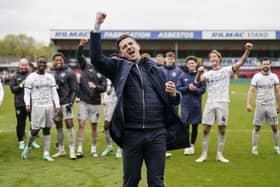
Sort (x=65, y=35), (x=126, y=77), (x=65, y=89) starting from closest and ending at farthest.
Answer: (x=126, y=77), (x=65, y=89), (x=65, y=35)

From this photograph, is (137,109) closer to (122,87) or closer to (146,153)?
(122,87)

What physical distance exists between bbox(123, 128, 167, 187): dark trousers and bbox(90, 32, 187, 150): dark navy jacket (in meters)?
0.13

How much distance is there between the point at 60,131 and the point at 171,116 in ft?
15.0

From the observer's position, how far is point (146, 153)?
387 centimetres

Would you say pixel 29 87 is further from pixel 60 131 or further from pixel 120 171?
pixel 120 171

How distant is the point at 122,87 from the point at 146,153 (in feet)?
2.57

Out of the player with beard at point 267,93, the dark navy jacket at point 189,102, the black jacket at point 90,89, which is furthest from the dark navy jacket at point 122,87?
the player with beard at point 267,93

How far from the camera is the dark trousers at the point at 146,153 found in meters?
3.77

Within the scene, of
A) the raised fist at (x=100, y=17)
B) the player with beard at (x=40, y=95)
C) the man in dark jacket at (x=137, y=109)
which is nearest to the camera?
the raised fist at (x=100, y=17)

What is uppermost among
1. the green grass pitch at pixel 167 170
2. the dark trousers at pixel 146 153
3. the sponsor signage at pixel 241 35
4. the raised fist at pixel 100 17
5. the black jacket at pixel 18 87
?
the sponsor signage at pixel 241 35

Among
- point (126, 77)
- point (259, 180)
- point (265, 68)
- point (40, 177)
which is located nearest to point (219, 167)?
point (259, 180)

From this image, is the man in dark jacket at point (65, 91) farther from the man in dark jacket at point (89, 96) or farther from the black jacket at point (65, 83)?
the man in dark jacket at point (89, 96)

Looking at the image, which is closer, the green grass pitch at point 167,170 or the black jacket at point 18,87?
the green grass pitch at point 167,170

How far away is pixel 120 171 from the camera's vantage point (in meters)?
6.63
